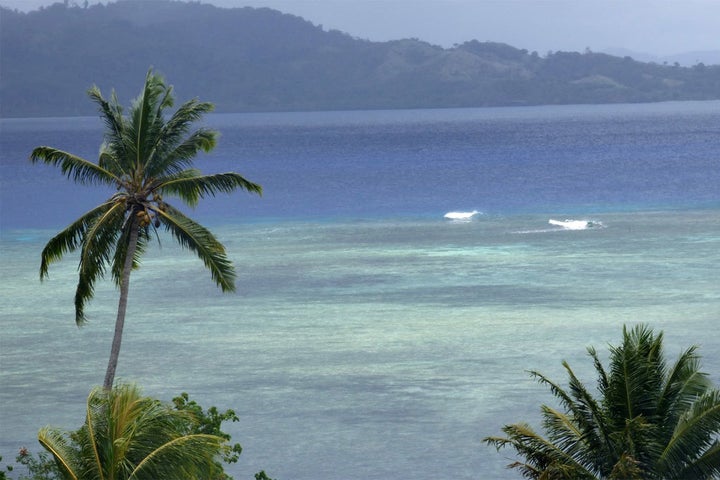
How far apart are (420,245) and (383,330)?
2554 centimetres

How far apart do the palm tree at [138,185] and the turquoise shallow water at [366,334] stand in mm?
7511

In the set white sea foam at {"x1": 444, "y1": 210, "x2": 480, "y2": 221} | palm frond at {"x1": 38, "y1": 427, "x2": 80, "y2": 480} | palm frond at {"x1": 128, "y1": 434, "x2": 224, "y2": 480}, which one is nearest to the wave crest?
white sea foam at {"x1": 444, "y1": 210, "x2": 480, "y2": 221}

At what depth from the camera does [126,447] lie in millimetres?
19562

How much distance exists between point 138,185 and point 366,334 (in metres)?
21.2

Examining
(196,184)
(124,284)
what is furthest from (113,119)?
(124,284)

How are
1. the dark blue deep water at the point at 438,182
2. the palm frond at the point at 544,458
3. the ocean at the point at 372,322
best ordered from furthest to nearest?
the dark blue deep water at the point at 438,182, the ocean at the point at 372,322, the palm frond at the point at 544,458

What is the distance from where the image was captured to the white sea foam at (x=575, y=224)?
269ft

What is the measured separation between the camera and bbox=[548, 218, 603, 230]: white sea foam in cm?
8188

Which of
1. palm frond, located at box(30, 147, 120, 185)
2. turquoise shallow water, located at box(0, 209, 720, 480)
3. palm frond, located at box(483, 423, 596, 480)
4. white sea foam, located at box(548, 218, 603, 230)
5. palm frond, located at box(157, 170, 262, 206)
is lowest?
turquoise shallow water, located at box(0, 209, 720, 480)

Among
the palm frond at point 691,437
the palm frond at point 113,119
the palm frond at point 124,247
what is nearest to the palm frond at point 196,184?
the palm frond at point 124,247

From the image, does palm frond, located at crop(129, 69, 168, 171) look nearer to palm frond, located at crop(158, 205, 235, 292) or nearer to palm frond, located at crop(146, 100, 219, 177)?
palm frond, located at crop(146, 100, 219, 177)

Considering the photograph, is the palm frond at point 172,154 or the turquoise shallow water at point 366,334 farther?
the turquoise shallow water at point 366,334

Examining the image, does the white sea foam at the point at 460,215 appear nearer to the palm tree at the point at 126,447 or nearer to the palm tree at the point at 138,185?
the palm tree at the point at 138,185

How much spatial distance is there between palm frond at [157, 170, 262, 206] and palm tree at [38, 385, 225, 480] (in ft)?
33.6
